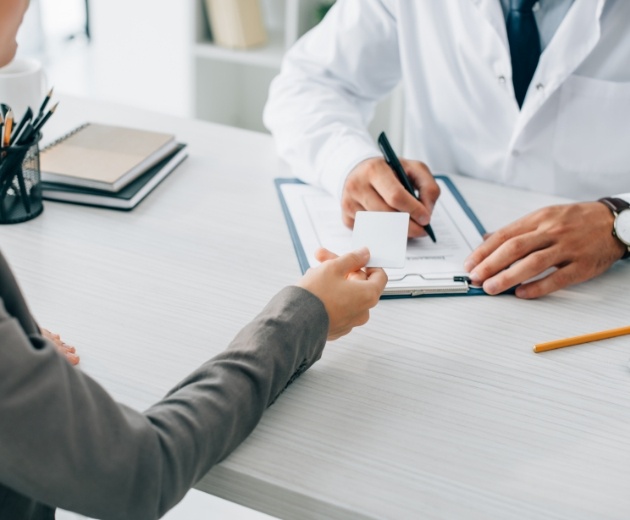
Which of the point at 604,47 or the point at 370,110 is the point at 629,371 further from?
the point at 370,110

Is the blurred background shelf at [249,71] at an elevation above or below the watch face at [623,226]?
below

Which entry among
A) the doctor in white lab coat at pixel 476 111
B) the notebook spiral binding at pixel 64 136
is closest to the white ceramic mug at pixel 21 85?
the notebook spiral binding at pixel 64 136

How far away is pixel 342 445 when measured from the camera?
72 cm

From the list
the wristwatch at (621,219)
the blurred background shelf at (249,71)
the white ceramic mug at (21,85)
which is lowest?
the blurred background shelf at (249,71)

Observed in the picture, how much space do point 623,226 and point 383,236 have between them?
357 mm

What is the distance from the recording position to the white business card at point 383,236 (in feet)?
3.08

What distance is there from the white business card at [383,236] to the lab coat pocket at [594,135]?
0.48 meters

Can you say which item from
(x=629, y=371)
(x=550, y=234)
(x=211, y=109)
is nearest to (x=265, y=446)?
(x=629, y=371)

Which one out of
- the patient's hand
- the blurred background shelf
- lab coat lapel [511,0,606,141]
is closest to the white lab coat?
lab coat lapel [511,0,606,141]

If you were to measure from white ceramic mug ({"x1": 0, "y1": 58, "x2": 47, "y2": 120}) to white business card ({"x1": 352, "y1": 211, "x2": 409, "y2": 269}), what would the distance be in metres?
0.58

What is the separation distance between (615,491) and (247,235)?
0.60m

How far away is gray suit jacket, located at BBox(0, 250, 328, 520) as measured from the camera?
562mm

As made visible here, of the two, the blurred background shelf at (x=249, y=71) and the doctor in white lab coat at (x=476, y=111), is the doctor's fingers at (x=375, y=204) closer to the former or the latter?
the doctor in white lab coat at (x=476, y=111)

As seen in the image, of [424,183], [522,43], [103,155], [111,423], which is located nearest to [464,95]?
[522,43]
